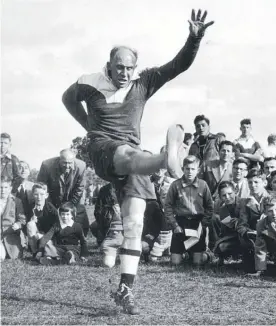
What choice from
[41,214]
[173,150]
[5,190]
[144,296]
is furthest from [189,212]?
[173,150]

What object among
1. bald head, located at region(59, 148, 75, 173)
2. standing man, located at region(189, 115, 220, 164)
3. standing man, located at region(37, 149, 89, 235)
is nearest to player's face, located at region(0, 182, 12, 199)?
standing man, located at region(37, 149, 89, 235)

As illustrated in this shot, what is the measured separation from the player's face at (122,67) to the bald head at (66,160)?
4.15 metres

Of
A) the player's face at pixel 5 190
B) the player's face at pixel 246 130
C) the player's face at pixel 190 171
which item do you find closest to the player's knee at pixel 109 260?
the player's face at pixel 190 171

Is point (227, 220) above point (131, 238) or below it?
above

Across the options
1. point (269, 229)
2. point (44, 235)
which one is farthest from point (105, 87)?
point (44, 235)

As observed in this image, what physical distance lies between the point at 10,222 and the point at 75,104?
13.3 ft

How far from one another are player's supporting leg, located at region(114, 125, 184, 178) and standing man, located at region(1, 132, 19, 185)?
543 cm

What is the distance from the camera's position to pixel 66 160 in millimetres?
9484

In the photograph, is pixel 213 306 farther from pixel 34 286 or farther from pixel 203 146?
pixel 203 146

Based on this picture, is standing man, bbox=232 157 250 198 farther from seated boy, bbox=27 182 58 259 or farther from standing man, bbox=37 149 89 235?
seated boy, bbox=27 182 58 259

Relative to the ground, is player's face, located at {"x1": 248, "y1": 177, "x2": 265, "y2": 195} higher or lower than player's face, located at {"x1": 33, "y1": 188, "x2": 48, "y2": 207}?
higher

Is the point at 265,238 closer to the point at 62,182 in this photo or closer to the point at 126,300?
the point at 126,300

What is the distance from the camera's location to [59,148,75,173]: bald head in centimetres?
949

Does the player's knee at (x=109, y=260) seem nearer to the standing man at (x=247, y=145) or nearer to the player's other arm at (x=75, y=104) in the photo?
the player's other arm at (x=75, y=104)
